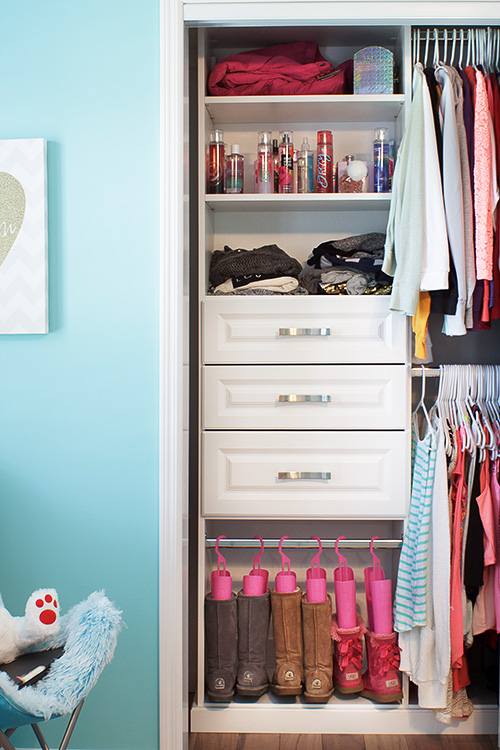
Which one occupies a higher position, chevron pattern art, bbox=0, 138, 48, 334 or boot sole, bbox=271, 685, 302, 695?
chevron pattern art, bbox=0, 138, 48, 334

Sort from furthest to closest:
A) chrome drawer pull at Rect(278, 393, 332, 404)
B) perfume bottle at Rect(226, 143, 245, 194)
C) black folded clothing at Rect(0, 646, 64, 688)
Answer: perfume bottle at Rect(226, 143, 245, 194), chrome drawer pull at Rect(278, 393, 332, 404), black folded clothing at Rect(0, 646, 64, 688)

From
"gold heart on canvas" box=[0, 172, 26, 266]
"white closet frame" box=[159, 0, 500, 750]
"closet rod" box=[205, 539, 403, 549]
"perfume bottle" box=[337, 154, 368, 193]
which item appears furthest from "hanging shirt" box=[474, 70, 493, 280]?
"gold heart on canvas" box=[0, 172, 26, 266]

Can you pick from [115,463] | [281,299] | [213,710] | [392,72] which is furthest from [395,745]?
[392,72]

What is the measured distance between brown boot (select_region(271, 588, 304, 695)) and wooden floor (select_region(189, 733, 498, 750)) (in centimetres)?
15

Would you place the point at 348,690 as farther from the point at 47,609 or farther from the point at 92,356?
the point at 92,356

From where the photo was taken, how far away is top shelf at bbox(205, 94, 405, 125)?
7.56ft

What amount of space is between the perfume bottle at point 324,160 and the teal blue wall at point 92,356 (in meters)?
0.67

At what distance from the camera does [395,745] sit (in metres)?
2.23

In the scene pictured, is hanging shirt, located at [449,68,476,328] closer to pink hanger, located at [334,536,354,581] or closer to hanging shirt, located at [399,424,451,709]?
hanging shirt, located at [399,424,451,709]

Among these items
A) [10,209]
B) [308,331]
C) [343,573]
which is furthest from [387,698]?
[10,209]

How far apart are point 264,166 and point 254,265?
0.36m

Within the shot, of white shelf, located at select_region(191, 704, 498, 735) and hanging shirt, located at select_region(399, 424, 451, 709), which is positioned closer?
hanging shirt, located at select_region(399, 424, 451, 709)

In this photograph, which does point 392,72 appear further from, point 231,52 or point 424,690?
point 424,690

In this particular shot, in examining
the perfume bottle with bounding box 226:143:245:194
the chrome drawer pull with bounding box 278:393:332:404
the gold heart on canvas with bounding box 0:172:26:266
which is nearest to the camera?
the gold heart on canvas with bounding box 0:172:26:266
